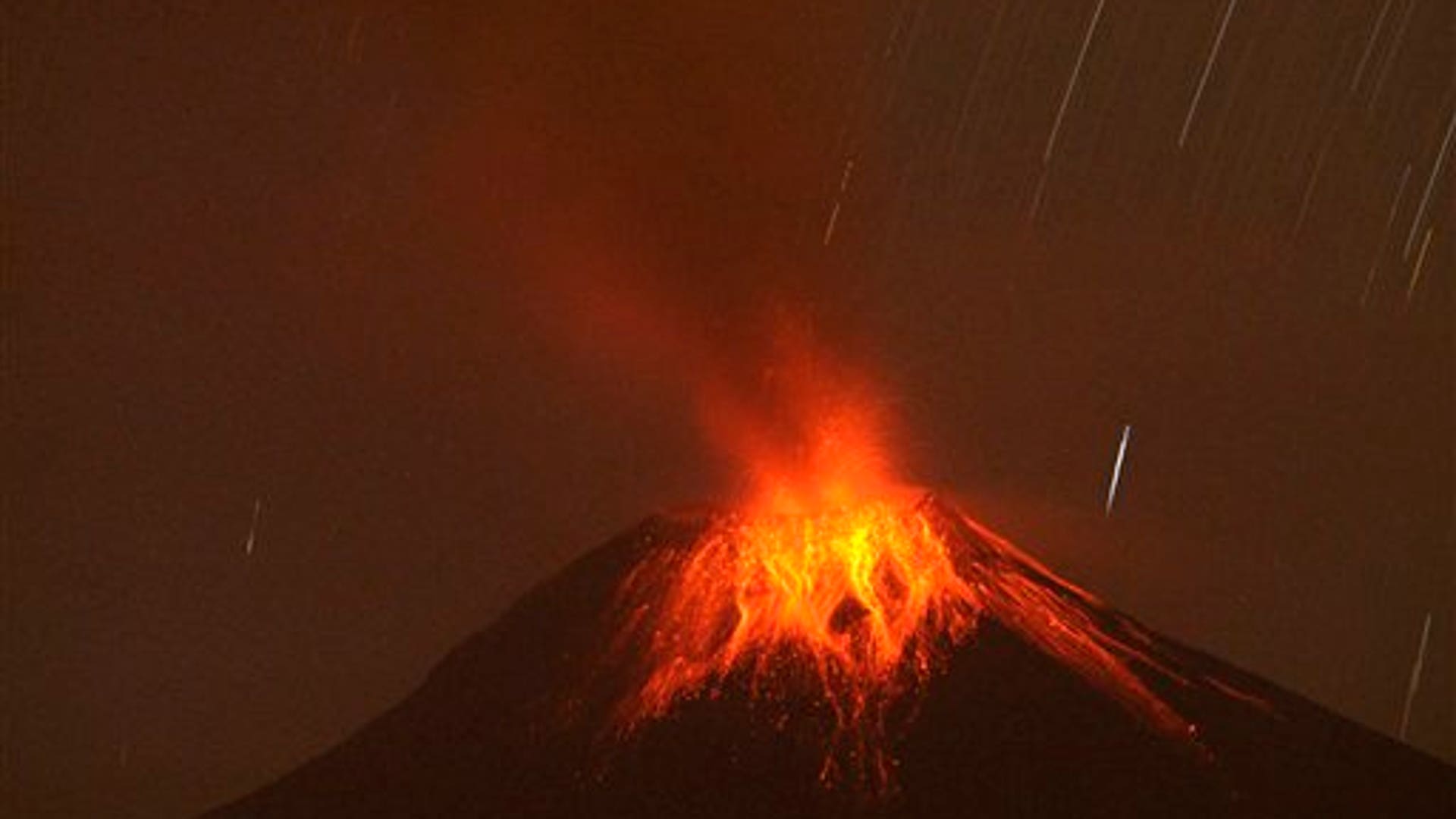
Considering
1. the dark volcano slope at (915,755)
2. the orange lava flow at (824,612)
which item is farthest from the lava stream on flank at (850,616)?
the dark volcano slope at (915,755)

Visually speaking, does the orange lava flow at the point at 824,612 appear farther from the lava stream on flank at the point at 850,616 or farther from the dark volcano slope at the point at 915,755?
the dark volcano slope at the point at 915,755

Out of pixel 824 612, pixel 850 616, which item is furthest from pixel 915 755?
pixel 824 612

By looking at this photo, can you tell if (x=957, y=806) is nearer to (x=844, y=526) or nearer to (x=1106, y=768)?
(x=1106, y=768)

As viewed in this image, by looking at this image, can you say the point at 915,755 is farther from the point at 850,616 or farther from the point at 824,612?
the point at 824,612

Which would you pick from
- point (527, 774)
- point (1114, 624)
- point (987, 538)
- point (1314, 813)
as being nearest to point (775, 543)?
point (987, 538)

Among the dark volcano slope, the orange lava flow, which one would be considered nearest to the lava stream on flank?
the orange lava flow
